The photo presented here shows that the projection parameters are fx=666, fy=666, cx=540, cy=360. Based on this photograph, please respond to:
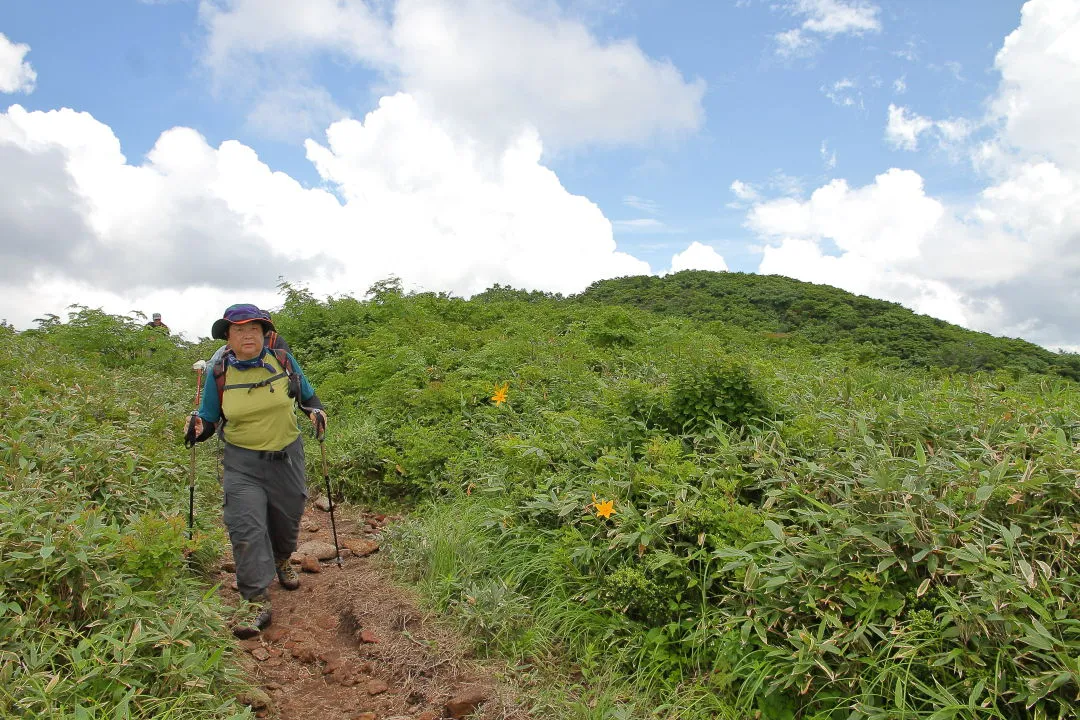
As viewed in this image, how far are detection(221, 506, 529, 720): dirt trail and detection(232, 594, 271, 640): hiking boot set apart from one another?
0.04 meters

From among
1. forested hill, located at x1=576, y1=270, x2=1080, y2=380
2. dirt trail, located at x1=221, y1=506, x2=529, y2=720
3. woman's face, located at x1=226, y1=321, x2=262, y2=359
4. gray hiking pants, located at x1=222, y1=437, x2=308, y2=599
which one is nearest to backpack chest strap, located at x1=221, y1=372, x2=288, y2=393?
woman's face, located at x1=226, y1=321, x2=262, y2=359

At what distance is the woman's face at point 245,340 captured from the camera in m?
4.07

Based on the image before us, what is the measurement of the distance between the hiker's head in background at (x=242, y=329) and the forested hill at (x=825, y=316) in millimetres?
10348

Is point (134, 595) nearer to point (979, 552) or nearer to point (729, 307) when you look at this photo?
point (979, 552)

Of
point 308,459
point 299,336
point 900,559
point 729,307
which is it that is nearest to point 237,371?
point 308,459

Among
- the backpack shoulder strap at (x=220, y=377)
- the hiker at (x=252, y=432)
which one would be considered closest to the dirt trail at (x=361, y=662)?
the hiker at (x=252, y=432)

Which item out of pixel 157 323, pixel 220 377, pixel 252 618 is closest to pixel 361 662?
pixel 252 618

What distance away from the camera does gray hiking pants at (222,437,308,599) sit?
4020 millimetres

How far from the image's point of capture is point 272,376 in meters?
4.21

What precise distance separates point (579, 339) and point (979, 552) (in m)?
6.34

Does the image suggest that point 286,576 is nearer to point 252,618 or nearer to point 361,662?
point 252,618

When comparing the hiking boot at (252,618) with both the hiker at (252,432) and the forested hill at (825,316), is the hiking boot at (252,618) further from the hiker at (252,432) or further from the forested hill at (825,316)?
→ the forested hill at (825,316)

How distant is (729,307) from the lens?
18.0 meters

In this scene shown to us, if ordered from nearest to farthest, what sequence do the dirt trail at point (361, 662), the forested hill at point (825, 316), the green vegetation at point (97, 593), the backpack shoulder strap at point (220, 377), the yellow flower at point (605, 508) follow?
the green vegetation at point (97, 593) → the dirt trail at point (361, 662) → the yellow flower at point (605, 508) → the backpack shoulder strap at point (220, 377) → the forested hill at point (825, 316)
